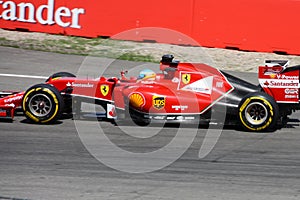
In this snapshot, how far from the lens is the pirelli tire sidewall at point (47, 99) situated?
11.5 metres

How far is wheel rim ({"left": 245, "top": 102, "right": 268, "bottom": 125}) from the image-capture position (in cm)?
1128

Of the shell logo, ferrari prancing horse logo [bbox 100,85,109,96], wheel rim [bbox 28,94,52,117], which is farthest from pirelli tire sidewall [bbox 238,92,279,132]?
wheel rim [bbox 28,94,52,117]

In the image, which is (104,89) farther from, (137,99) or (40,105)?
(40,105)

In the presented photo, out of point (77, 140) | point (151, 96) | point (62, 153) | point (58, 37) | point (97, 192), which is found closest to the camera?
point (97, 192)

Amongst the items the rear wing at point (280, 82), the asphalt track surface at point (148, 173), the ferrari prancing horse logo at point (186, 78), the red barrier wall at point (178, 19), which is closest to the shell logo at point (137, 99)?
the asphalt track surface at point (148, 173)

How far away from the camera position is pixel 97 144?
1047 centimetres

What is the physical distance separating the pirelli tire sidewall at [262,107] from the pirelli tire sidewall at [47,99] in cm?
303

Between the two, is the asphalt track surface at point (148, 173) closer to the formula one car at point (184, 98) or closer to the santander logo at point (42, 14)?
the formula one car at point (184, 98)

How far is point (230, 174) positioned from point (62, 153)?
248cm

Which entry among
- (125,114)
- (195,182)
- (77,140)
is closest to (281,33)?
(125,114)

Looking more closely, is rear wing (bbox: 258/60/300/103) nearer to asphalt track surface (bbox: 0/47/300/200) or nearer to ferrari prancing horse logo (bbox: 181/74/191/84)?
asphalt track surface (bbox: 0/47/300/200)

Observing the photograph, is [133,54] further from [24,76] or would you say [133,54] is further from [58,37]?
[24,76]

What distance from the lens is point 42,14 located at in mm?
18578

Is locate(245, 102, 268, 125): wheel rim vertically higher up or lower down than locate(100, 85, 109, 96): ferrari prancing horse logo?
lower down
